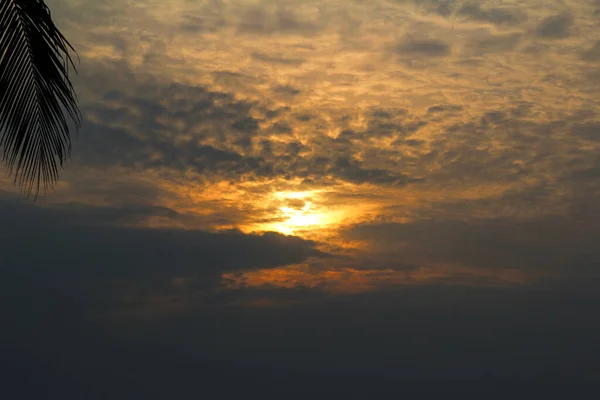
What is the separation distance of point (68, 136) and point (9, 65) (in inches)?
34.3

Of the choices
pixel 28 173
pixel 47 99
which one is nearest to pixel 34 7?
pixel 47 99

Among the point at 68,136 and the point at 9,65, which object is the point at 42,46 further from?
the point at 68,136

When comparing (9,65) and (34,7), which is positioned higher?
(34,7)

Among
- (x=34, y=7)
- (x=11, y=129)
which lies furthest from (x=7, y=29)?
(x=11, y=129)

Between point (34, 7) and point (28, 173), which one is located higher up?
point (34, 7)

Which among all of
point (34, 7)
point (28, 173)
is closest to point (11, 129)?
point (28, 173)

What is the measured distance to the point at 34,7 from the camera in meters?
7.99

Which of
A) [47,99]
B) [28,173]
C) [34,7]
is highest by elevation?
[34,7]

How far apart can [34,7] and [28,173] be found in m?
1.49

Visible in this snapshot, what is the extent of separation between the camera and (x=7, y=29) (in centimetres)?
787

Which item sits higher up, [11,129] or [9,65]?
[9,65]

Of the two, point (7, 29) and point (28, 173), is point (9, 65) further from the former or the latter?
point (28, 173)

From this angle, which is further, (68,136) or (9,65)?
(68,136)

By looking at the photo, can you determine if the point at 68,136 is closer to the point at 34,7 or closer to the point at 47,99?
the point at 47,99
